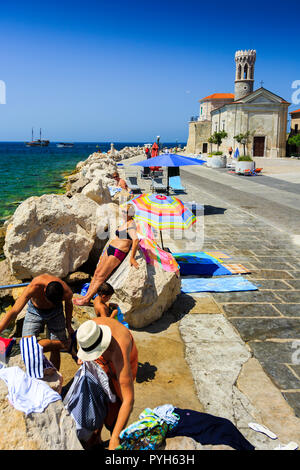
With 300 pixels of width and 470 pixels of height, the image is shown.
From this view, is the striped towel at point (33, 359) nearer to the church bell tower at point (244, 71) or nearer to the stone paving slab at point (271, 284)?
the stone paving slab at point (271, 284)

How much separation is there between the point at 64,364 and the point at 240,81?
54.3 meters

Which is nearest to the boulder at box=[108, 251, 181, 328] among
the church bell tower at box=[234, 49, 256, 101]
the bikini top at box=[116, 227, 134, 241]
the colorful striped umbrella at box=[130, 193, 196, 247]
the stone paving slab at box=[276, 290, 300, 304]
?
the bikini top at box=[116, 227, 134, 241]

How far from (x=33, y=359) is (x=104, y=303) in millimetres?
1582

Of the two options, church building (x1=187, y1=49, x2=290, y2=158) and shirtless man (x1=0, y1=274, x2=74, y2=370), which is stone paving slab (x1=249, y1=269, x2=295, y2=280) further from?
church building (x1=187, y1=49, x2=290, y2=158)

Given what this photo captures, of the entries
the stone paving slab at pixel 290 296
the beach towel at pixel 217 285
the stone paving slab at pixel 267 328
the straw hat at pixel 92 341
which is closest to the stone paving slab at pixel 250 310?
the stone paving slab at pixel 267 328

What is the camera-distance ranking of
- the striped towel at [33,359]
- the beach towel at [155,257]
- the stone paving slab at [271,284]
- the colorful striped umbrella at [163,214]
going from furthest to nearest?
1. the colorful striped umbrella at [163,214]
2. the stone paving slab at [271,284]
3. the beach towel at [155,257]
4. the striped towel at [33,359]

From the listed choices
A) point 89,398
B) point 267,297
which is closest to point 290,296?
point 267,297

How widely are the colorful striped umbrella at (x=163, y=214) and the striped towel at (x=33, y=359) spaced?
442 cm

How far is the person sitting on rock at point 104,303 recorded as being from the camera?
4.46 metres

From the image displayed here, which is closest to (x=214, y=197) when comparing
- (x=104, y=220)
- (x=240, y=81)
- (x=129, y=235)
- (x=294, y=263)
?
(x=294, y=263)

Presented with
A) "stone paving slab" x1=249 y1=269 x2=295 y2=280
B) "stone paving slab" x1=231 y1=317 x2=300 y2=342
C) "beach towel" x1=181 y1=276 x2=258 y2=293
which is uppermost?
"stone paving slab" x1=249 y1=269 x2=295 y2=280

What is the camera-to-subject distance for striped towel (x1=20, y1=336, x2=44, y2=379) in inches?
126

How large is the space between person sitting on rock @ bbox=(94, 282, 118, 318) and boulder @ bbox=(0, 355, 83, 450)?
1.81 meters
